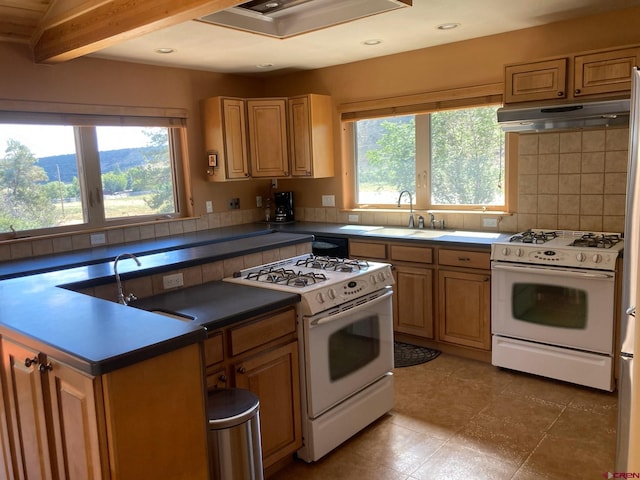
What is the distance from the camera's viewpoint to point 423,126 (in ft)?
15.1

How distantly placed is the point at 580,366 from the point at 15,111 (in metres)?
4.24

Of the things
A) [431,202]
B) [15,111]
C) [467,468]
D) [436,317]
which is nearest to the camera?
[467,468]

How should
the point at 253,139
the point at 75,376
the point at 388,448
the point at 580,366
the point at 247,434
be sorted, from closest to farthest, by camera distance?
the point at 75,376
the point at 247,434
the point at 388,448
the point at 580,366
the point at 253,139

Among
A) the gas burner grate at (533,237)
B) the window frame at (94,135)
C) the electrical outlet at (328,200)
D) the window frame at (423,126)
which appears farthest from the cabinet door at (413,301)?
the window frame at (94,135)

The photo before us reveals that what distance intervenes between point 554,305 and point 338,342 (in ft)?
5.30

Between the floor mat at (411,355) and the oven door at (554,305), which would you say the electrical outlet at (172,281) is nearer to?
the floor mat at (411,355)

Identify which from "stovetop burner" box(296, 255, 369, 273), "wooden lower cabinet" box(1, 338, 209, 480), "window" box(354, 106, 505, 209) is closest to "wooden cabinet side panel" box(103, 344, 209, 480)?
"wooden lower cabinet" box(1, 338, 209, 480)

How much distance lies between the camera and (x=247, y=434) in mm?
1934

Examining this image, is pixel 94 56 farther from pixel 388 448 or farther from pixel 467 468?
pixel 467 468

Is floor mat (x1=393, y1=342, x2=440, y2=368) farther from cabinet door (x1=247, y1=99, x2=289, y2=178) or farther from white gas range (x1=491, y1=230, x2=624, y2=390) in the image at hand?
cabinet door (x1=247, y1=99, x2=289, y2=178)

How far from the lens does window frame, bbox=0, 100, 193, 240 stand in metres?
3.80

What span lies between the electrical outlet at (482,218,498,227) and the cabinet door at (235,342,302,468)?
7.69 ft

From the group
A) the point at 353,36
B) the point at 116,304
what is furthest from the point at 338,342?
the point at 353,36

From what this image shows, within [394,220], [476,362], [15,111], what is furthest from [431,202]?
[15,111]
